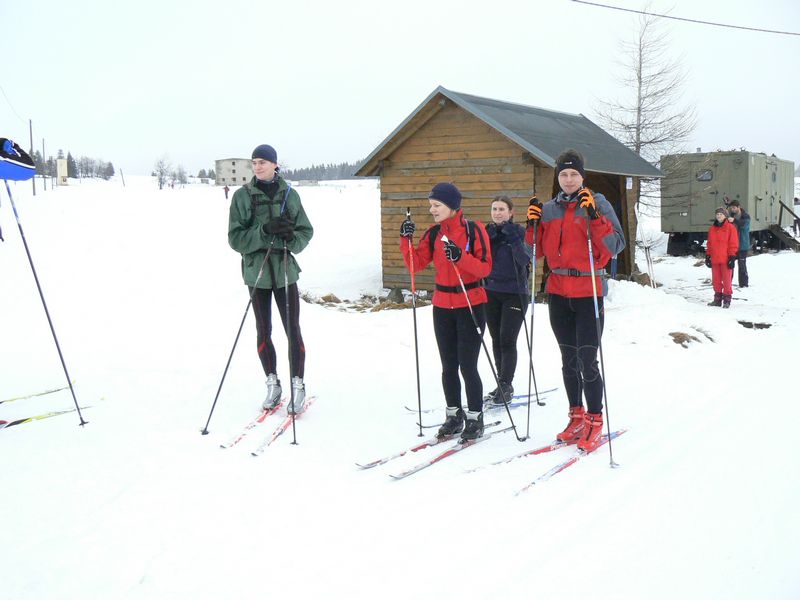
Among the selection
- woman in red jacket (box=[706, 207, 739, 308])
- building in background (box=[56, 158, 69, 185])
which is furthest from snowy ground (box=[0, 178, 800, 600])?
building in background (box=[56, 158, 69, 185])

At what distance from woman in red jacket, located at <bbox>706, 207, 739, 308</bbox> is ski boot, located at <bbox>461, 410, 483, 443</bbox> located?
833cm

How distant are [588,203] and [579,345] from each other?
1010 millimetres

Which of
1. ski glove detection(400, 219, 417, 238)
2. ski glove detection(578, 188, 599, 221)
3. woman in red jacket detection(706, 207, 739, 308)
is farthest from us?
woman in red jacket detection(706, 207, 739, 308)

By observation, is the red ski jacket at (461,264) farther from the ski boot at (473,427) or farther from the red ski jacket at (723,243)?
the red ski jacket at (723,243)

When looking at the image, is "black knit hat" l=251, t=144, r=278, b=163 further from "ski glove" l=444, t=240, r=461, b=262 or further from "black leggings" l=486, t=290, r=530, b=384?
"black leggings" l=486, t=290, r=530, b=384

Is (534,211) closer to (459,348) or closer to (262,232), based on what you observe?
(459,348)

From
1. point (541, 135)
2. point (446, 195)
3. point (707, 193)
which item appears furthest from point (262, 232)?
point (707, 193)

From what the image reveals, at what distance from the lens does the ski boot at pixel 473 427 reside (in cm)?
461

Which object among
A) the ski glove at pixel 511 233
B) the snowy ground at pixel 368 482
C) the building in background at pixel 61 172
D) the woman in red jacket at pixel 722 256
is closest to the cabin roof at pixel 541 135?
the woman in red jacket at pixel 722 256

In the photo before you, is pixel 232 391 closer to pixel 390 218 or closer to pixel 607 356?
pixel 607 356

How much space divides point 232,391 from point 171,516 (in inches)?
98.2

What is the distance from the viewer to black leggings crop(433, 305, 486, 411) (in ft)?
15.0

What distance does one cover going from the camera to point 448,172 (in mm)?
13266

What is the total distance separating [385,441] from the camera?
15.8ft
